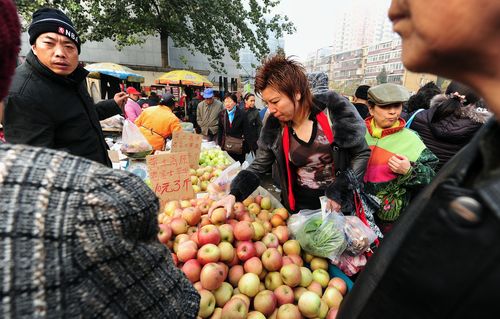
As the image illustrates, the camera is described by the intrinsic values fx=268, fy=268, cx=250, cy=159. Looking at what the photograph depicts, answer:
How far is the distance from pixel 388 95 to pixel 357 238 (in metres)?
1.25

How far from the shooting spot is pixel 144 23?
45.9 feet

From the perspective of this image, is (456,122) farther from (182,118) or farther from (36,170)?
(182,118)

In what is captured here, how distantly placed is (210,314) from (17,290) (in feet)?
3.58

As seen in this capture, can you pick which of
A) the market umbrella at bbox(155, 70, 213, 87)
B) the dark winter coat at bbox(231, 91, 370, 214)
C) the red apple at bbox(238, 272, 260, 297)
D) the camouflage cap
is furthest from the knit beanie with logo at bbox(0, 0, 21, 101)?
the market umbrella at bbox(155, 70, 213, 87)

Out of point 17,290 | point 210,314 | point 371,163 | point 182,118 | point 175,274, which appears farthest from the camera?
point 182,118

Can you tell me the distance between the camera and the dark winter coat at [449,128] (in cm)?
263

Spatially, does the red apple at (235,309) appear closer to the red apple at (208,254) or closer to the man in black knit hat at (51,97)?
the red apple at (208,254)

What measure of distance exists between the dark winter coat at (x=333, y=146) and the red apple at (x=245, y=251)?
18.7 inches

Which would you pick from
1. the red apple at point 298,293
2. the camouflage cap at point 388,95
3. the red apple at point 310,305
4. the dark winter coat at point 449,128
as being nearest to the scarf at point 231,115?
the dark winter coat at point 449,128

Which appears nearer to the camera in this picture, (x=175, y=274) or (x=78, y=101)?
(x=175, y=274)

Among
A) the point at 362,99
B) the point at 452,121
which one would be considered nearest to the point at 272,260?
the point at 452,121

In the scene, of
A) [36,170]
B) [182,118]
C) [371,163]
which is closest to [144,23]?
[182,118]

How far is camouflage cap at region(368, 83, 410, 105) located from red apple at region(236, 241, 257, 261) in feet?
5.23

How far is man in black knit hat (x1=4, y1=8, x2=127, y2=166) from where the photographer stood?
6.12 feet
